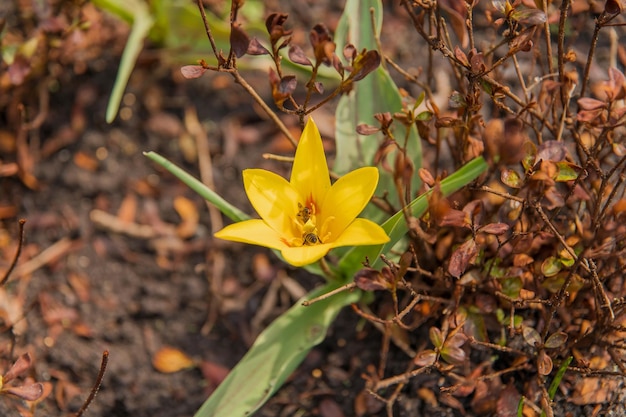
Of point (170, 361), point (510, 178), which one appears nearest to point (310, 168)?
point (510, 178)

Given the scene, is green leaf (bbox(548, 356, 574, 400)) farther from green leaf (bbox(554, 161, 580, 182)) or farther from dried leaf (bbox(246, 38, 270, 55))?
dried leaf (bbox(246, 38, 270, 55))

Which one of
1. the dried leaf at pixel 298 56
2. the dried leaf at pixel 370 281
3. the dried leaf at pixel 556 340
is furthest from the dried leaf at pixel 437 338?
the dried leaf at pixel 298 56

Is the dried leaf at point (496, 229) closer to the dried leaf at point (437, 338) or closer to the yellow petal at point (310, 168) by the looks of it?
the dried leaf at point (437, 338)

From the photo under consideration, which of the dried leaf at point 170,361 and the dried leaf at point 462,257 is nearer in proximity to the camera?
the dried leaf at point 462,257

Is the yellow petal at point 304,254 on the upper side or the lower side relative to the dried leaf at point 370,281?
upper

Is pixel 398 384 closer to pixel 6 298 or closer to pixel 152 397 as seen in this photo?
pixel 152 397

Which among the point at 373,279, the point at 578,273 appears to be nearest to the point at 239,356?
the point at 373,279
